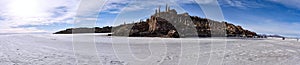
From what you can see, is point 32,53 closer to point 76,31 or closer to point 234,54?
point 234,54

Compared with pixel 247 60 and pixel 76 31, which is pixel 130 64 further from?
pixel 76 31

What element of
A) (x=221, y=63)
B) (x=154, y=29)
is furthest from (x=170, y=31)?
(x=221, y=63)

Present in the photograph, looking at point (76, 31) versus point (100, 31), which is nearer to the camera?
point (76, 31)

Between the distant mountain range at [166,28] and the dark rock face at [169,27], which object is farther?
the dark rock face at [169,27]

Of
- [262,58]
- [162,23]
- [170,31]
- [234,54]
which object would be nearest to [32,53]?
[234,54]

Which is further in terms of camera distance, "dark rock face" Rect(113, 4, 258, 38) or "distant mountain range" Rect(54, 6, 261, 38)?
"dark rock face" Rect(113, 4, 258, 38)

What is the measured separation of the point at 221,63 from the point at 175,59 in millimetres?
854

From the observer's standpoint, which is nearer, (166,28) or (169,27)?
(166,28)

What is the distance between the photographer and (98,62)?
545 centimetres

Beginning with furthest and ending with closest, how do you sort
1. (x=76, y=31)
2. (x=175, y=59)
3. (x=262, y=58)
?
(x=76, y=31) < (x=262, y=58) < (x=175, y=59)

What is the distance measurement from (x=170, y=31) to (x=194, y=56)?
746cm

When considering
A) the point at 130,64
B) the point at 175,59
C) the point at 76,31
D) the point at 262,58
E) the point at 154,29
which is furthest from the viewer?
the point at 154,29

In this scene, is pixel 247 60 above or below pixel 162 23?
below

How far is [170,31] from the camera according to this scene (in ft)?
45.4
